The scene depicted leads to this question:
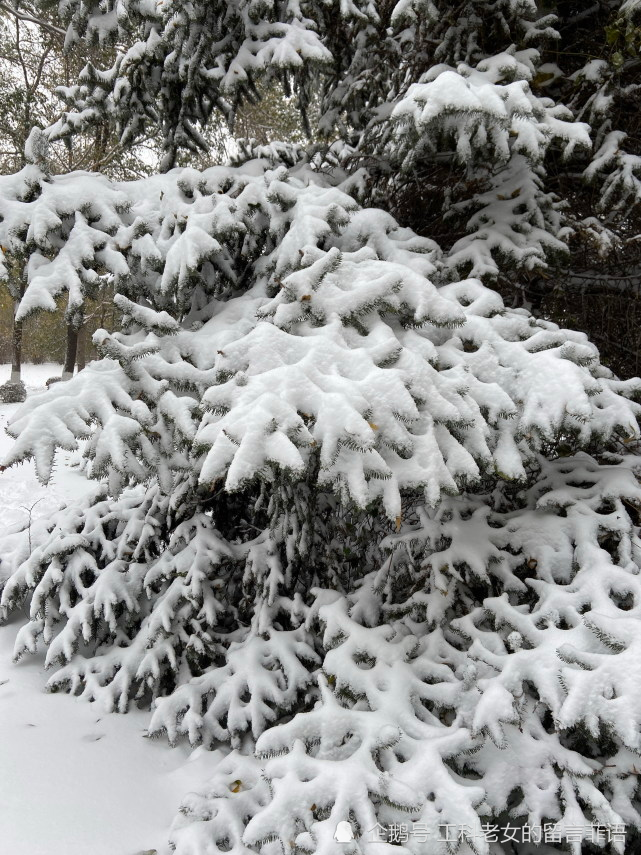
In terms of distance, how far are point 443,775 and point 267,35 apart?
4003 mm

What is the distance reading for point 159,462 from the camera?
7.34 feet

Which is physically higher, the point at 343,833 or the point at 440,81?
the point at 440,81

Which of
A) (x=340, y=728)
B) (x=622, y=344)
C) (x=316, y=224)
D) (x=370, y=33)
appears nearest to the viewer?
(x=340, y=728)

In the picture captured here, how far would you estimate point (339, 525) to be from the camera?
308 centimetres

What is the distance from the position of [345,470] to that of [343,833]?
127 centimetres

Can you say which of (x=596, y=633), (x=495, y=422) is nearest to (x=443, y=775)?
(x=596, y=633)

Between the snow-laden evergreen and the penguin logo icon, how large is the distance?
22 millimetres

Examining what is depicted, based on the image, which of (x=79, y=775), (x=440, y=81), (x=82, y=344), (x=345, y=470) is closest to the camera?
(x=345, y=470)

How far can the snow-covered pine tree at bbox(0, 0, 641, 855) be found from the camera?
6.29ft

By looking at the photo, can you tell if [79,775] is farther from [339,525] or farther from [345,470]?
[345,470]

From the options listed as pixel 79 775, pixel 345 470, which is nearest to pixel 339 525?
pixel 345 470

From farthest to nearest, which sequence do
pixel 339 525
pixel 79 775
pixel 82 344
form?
pixel 82 344 < pixel 339 525 < pixel 79 775

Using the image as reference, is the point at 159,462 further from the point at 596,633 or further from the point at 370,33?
the point at 370,33

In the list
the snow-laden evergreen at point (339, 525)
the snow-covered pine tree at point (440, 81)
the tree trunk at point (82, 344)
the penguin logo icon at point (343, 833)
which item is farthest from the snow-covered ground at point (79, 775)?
the tree trunk at point (82, 344)
